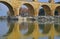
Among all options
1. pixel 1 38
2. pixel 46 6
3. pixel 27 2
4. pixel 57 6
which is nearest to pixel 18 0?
pixel 27 2

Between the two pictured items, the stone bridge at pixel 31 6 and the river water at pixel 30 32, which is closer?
the river water at pixel 30 32

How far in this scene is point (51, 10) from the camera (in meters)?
56.6

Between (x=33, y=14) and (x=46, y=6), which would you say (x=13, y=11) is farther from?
(x=46, y=6)

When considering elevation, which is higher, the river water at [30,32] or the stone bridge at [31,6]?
the stone bridge at [31,6]

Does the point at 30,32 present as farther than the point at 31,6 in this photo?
No

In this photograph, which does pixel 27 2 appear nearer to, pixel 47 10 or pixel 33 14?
pixel 33 14

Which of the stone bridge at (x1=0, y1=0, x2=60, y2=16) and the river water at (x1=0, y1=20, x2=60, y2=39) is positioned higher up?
the stone bridge at (x1=0, y1=0, x2=60, y2=16)

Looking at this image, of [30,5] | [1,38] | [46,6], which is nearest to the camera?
[1,38]

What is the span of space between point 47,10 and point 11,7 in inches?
540

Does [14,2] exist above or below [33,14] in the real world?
above

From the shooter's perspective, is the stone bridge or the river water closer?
the river water

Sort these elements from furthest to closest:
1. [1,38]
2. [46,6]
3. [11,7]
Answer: [46,6], [11,7], [1,38]

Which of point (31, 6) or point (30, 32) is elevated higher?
point (31, 6)

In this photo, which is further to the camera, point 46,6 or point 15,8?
point 46,6
